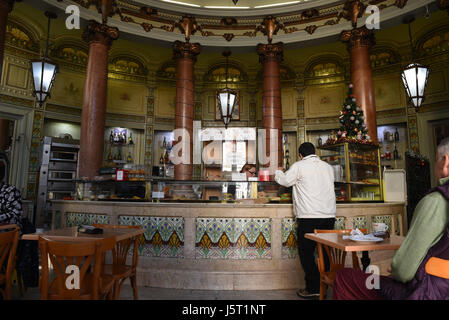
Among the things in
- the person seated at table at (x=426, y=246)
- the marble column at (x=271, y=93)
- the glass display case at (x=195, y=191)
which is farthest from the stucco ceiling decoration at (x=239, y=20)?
the person seated at table at (x=426, y=246)

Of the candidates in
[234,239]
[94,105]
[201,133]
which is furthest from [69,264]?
[201,133]

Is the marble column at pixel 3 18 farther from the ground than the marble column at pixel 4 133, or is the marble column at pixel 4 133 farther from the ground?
the marble column at pixel 3 18

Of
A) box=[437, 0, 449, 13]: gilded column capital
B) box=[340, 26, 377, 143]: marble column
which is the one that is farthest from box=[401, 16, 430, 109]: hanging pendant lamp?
box=[437, 0, 449, 13]: gilded column capital

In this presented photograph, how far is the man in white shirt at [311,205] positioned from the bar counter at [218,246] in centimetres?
55

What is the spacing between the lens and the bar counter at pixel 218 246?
4.13 metres

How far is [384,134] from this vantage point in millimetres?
10242

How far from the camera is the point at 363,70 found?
24.8ft

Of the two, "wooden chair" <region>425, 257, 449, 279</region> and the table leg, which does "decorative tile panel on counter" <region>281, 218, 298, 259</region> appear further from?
"wooden chair" <region>425, 257, 449, 279</region>

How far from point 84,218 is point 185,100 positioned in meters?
4.40

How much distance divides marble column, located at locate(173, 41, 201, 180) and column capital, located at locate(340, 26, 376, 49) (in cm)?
411

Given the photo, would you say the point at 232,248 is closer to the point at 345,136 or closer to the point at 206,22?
the point at 345,136

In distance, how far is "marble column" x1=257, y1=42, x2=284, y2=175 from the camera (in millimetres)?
8238

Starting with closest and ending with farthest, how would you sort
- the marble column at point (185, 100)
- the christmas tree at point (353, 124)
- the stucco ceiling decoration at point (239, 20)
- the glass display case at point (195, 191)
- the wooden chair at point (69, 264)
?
the wooden chair at point (69, 264) < the glass display case at point (195, 191) < the christmas tree at point (353, 124) < the stucco ceiling decoration at point (239, 20) < the marble column at point (185, 100)

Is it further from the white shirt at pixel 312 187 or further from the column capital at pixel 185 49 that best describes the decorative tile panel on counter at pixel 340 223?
the column capital at pixel 185 49
